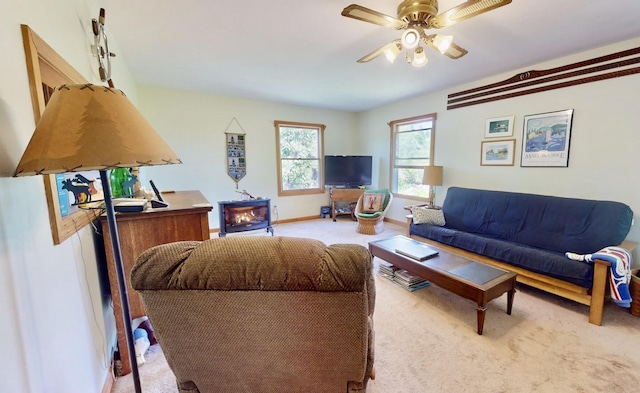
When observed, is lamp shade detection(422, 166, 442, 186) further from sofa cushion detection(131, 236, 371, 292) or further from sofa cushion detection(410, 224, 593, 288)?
sofa cushion detection(131, 236, 371, 292)

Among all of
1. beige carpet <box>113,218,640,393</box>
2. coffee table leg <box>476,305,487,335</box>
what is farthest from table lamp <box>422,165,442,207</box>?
coffee table leg <box>476,305,487,335</box>

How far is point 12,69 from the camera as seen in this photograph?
0.79 m

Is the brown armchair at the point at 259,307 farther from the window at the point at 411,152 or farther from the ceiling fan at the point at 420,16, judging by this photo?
the window at the point at 411,152

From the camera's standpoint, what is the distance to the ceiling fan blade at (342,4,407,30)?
156 cm

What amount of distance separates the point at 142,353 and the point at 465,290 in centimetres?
235

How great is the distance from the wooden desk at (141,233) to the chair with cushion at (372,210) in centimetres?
317

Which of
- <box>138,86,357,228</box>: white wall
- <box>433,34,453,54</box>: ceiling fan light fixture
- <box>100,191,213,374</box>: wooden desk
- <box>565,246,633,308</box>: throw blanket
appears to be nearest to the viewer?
<box>100,191,213,374</box>: wooden desk

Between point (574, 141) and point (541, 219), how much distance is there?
0.96m

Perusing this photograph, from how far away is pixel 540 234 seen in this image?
2744 millimetres

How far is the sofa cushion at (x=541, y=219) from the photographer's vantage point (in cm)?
236

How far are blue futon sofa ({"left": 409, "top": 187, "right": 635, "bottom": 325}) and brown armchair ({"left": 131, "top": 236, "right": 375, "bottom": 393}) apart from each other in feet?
7.63

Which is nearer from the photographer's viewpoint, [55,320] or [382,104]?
[55,320]

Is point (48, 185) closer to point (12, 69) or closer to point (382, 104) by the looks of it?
point (12, 69)

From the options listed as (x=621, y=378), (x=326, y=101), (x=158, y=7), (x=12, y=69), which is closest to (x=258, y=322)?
(x=12, y=69)
